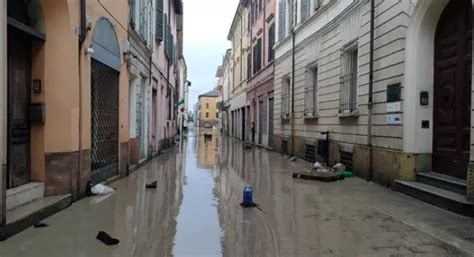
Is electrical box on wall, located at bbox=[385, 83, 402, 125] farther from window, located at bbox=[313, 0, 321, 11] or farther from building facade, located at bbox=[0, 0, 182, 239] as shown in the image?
window, located at bbox=[313, 0, 321, 11]

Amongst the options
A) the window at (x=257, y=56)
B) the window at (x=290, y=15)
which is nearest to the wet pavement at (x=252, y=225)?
the window at (x=290, y=15)

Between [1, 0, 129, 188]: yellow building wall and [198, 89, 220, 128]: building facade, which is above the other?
[198, 89, 220, 128]: building facade

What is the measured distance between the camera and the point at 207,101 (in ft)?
366

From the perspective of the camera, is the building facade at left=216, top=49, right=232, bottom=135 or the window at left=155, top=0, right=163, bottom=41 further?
the building facade at left=216, top=49, right=232, bottom=135

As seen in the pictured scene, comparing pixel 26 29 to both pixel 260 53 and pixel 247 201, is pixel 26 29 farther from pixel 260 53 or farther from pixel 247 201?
pixel 260 53

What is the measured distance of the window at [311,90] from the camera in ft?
55.0

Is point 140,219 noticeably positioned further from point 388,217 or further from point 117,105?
point 117,105

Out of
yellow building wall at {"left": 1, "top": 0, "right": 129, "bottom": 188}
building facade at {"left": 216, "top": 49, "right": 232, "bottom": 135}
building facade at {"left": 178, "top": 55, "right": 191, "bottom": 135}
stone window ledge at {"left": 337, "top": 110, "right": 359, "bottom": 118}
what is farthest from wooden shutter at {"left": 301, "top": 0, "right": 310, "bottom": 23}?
building facade at {"left": 216, "top": 49, "right": 232, "bottom": 135}

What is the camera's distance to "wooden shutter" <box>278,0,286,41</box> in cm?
2100

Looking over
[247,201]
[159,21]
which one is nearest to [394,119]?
[247,201]

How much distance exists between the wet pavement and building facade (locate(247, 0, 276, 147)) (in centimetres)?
1505

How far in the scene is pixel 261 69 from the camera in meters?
27.3

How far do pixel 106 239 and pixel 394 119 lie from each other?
640 centimetres

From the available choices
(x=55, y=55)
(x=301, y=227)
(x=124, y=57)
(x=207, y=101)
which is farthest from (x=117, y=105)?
(x=207, y=101)
